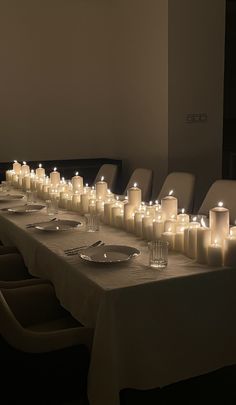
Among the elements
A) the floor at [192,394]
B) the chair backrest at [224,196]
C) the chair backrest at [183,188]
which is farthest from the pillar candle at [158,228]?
the chair backrest at [183,188]

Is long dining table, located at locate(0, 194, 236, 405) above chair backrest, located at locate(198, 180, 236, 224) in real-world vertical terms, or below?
below

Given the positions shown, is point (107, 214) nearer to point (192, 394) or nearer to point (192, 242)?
point (192, 242)

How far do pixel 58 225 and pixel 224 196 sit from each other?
114 centimetres

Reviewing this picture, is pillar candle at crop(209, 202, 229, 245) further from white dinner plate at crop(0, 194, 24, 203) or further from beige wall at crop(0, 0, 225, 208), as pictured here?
beige wall at crop(0, 0, 225, 208)

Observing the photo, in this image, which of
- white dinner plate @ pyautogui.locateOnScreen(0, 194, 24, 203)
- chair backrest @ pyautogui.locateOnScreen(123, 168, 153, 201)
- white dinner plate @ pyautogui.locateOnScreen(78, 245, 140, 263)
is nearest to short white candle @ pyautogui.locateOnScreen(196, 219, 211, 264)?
white dinner plate @ pyautogui.locateOnScreen(78, 245, 140, 263)

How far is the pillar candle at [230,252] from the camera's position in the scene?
178cm

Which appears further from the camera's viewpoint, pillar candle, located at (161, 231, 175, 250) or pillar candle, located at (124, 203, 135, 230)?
pillar candle, located at (124, 203, 135, 230)

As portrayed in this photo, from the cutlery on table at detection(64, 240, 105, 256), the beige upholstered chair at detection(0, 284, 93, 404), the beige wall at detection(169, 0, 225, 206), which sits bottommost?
the beige upholstered chair at detection(0, 284, 93, 404)

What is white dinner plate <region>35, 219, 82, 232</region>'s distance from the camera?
7.98 ft

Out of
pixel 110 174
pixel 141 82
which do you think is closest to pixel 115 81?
pixel 141 82

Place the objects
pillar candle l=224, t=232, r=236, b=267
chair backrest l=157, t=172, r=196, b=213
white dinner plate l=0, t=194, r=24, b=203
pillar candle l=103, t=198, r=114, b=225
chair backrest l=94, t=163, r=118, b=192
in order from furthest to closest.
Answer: chair backrest l=94, t=163, r=118, b=192 → chair backrest l=157, t=172, r=196, b=213 → white dinner plate l=0, t=194, r=24, b=203 → pillar candle l=103, t=198, r=114, b=225 → pillar candle l=224, t=232, r=236, b=267

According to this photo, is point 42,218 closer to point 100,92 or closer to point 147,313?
A: point 147,313

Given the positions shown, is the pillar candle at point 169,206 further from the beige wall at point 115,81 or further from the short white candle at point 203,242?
the beige wall at point 115,81

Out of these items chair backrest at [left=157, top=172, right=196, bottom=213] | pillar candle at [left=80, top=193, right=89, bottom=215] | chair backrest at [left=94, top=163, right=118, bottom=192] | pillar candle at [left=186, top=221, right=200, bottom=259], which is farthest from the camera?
chair backrest at [left=94, top=163, right=118, bottom=192]
